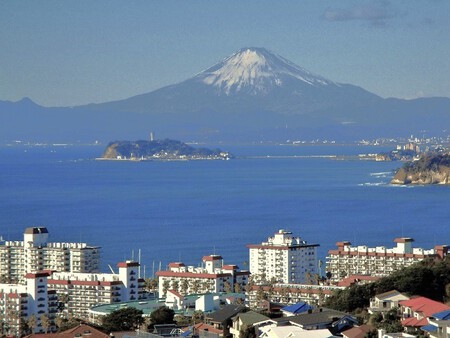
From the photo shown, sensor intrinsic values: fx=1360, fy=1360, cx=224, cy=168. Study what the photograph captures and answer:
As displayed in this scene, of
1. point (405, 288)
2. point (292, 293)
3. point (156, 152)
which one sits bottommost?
point (292, 293)

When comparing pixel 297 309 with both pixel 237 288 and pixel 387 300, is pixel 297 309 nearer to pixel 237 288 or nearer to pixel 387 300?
pixel 387 300

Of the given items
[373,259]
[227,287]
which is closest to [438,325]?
[227,287]

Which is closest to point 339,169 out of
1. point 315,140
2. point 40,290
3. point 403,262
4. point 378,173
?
point 378,173

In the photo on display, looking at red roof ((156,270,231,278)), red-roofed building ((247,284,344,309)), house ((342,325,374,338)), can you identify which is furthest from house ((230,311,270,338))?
red roof ((156,270,231,278))

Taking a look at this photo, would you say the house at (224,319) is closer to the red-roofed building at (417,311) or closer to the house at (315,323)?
the house at (315,323)

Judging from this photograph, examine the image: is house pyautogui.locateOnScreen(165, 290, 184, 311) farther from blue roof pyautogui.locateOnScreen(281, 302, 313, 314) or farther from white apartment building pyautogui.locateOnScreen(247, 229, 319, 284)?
white apartment building pyautogui.locateOnScreen(247, 229, 319, 284)

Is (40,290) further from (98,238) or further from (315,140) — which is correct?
(315,140)

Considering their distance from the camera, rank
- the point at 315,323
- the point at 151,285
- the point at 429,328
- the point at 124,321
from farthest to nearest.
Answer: the point at 151,285 → the point at 124,321 → the point at 315,323 → the point at 429,328
